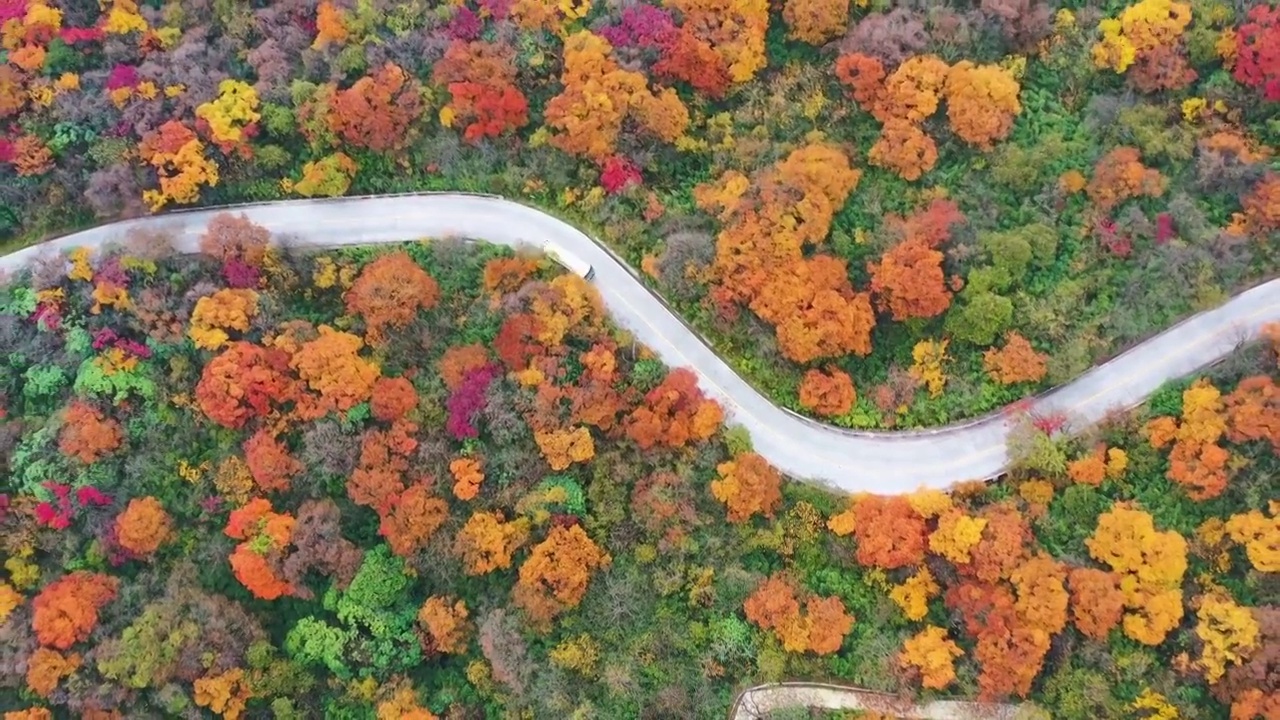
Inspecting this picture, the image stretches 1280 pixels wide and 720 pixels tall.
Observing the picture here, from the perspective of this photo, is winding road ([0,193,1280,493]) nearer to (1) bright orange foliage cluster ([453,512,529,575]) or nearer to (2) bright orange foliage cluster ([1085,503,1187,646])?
(2) bright orange foliage cluster ([1085,503,1187,646])

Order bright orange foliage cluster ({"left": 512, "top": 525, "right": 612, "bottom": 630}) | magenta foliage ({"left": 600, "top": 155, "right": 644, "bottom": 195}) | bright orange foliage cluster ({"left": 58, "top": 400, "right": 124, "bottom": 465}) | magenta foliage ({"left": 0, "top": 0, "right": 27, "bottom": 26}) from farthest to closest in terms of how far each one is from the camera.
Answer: magenta foliage ({"left": 0, "top": 0, "right": 27, "bottom": 26}) → magenta foliage ({"left": 600, "top": 155, "right": 644, "bottom": 195}) → bright orange foliage cluster ({"left": 58, "top": 400, "right": 124, "bottom": 465}) → bright orange foliage cluster ({"left": 512, "top": 525, "right": 612, "bottom": 630})

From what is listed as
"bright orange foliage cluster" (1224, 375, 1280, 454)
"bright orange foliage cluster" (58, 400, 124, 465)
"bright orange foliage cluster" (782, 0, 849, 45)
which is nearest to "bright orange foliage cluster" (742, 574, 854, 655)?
"bright orange foliage cluster" (1224, 375, 1280, 454)

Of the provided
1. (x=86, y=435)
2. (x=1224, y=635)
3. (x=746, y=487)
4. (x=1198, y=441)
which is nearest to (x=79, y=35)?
(x=86, y=435)

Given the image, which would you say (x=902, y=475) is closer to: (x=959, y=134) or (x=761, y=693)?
(x=761, y=693)

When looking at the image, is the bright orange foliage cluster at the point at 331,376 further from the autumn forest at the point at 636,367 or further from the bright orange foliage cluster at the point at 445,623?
the bright orange foliage cluster at the point at 445,623

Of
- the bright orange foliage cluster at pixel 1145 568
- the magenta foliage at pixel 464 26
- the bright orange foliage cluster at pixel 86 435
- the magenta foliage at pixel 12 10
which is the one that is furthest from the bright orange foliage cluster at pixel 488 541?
the magenta foliage at pixel 12 10

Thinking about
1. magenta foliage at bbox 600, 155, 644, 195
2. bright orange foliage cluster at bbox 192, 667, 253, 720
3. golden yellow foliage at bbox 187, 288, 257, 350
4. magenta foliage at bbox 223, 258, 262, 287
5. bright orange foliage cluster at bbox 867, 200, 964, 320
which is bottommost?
bright orange foliage cluster at bbox 192, 667, 253, 720

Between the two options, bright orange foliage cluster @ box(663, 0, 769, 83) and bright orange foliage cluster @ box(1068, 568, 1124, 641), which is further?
bright orange foliage cluster @ box(663, 0, 769, 83)
